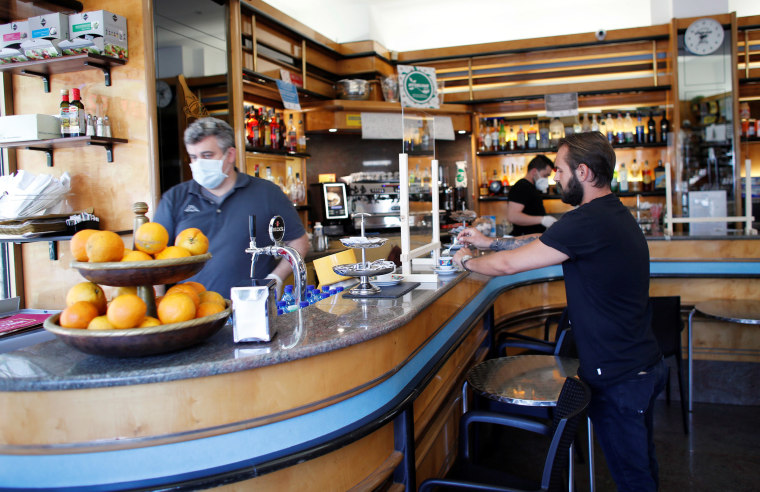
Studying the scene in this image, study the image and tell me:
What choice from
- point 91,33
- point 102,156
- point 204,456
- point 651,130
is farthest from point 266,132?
point 651,130

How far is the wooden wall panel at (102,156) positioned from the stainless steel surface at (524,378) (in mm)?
2184

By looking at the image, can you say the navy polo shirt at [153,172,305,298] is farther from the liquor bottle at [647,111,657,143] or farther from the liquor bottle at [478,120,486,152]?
the liquor bottle at [647,111,657,143]

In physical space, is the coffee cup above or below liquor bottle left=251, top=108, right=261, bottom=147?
below

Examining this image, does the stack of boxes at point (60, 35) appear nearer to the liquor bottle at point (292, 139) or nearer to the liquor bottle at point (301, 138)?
the liquor bottle at point (292, 139)

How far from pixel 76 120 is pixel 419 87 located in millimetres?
2074

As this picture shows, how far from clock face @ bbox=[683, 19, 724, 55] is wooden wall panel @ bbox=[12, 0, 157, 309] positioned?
234 inches

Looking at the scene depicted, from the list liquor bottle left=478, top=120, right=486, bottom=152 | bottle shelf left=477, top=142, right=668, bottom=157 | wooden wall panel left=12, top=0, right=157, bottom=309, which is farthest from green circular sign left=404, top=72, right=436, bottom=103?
liquor bottle left=478, top=120, right=486, bottom=152

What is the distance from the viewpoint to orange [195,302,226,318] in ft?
5.37

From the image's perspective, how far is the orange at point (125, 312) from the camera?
1494 millimetres

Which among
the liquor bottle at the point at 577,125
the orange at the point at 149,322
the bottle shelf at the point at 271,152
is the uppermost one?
the liquor bottle at the point at 577,125

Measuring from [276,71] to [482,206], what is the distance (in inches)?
137

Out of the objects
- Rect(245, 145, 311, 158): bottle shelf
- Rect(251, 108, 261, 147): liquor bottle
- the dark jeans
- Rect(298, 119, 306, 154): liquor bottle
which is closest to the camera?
the dark jeans

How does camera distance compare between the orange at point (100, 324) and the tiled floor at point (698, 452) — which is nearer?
the orange at point (100, 324)

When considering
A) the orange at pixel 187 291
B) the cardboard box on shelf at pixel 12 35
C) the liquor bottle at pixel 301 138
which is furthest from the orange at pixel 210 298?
the liquor bottle at pixel 301 138
